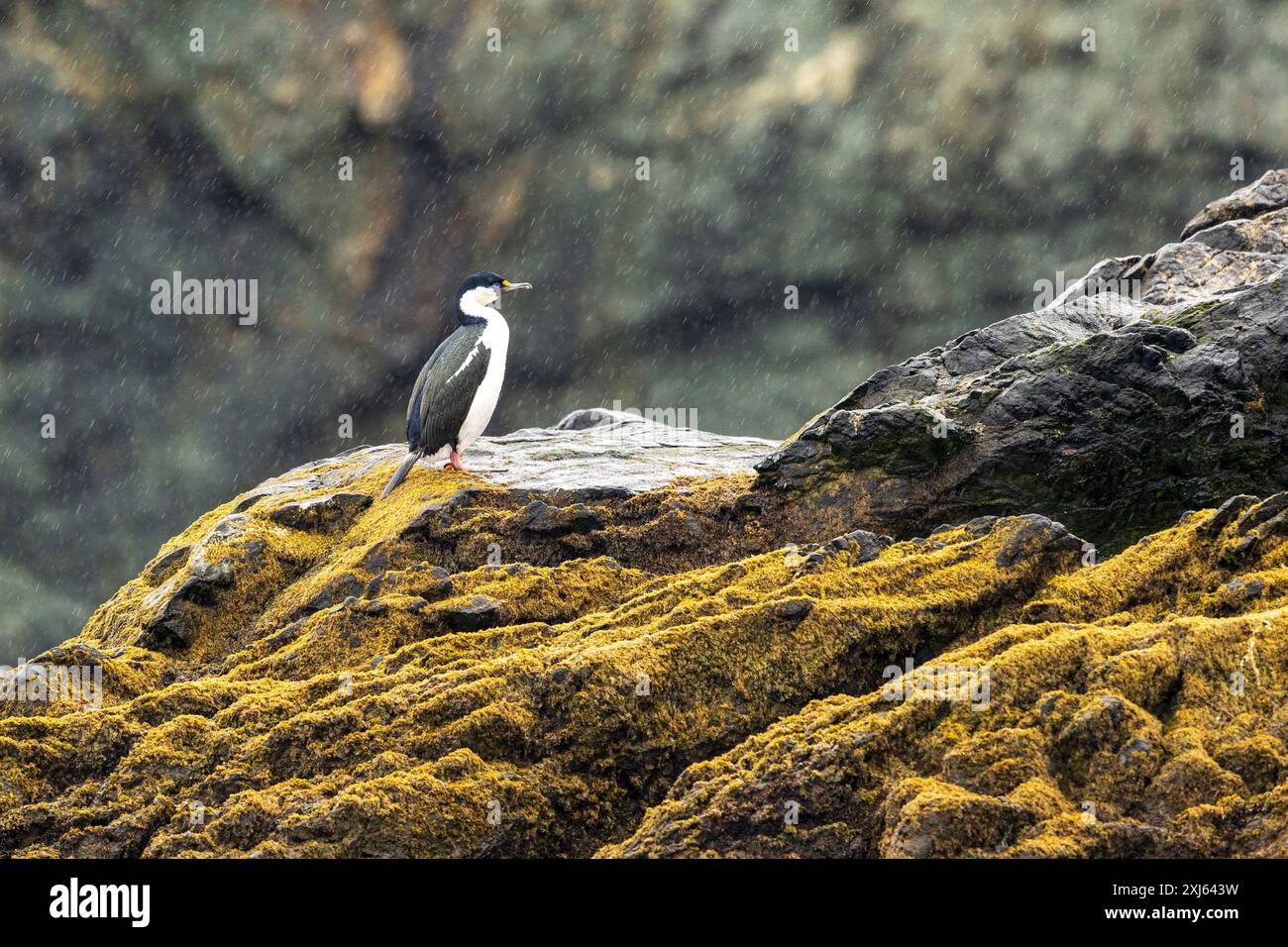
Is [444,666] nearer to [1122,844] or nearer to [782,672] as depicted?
[782,672]

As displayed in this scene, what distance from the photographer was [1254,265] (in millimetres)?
11898

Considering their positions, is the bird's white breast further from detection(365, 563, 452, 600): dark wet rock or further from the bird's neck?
detection(365, 563, 452, 600): dark wet rock

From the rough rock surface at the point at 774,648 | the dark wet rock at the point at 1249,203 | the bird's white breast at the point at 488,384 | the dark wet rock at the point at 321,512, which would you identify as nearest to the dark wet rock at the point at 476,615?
the rough rock surface at the point at 774,648

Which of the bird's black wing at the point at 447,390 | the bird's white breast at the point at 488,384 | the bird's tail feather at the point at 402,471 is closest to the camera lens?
the bird's tail feather at the point at 402,471

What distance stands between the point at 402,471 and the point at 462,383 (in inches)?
54.5

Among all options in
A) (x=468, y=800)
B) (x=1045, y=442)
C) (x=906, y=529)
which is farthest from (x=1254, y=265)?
(x=468, y=800)

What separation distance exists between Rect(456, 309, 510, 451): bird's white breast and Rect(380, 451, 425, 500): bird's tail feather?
19.7 inches

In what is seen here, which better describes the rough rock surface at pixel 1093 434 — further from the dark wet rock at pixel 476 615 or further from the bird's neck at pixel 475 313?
the bird's neck at pixel 475 313

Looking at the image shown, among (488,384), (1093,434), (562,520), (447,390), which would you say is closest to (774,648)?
(562,520)

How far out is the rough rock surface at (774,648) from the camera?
567 centimetres

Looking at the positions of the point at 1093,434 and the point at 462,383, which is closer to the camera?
the point at 1093,434

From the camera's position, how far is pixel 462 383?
41.1 feet

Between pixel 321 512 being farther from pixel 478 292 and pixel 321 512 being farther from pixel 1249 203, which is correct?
pixel 1249 203

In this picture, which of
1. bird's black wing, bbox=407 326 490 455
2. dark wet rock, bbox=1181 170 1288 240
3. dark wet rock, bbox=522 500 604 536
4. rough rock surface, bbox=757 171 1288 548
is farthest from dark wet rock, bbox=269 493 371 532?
dark wet rock, bbox=1181 170 1288 240
